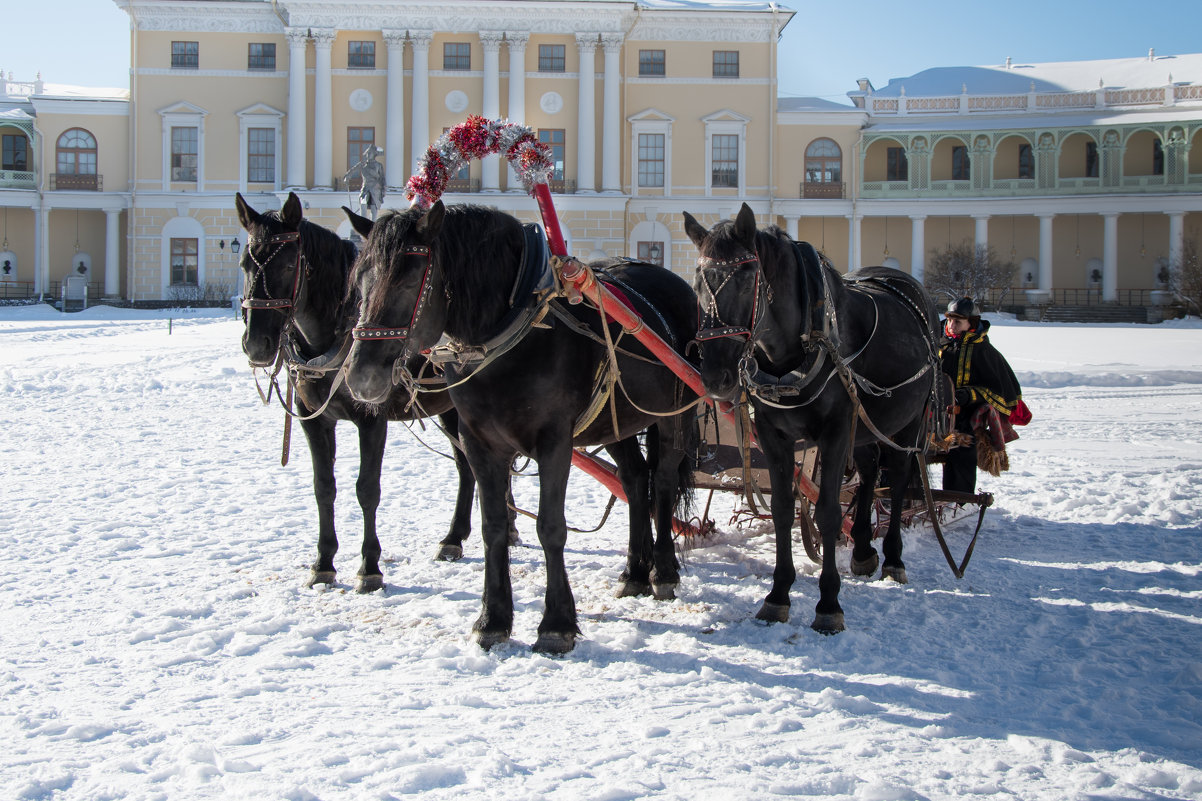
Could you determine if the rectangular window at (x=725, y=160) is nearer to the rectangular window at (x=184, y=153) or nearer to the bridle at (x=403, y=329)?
the rectangular window at (x=184, y=153)

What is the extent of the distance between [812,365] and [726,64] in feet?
132

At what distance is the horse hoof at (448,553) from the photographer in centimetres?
659

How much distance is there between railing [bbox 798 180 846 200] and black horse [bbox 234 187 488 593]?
39825 millimetres

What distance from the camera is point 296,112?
134ft

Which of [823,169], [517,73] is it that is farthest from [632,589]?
[823,169]

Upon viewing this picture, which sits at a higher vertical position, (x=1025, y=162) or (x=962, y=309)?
(x=1025, y=162)

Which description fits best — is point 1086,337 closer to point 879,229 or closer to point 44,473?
point 879,229

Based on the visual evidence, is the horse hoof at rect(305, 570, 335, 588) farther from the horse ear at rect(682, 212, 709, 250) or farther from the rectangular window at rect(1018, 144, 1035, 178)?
the rectangular window at rect(1018, 144, 1035, 178)

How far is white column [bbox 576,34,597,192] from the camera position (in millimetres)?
41031

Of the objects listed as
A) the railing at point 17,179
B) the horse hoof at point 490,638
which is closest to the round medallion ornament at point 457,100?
the railing at point 17,179

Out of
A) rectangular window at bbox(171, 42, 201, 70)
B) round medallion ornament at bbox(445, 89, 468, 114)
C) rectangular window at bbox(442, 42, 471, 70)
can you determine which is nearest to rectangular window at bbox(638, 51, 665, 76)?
rectangular window at bbox(442, 42, 471, 70)

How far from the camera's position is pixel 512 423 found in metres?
4.63

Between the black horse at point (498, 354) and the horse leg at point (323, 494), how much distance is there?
4.53 ft

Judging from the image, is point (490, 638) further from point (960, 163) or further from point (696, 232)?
point (960, 163)
